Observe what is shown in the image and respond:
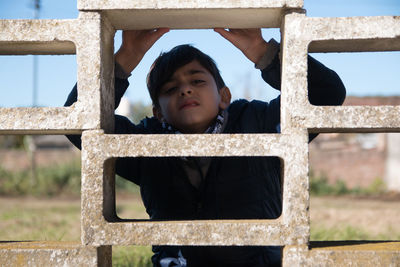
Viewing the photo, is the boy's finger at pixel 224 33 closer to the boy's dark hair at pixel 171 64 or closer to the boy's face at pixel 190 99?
the boy's face at pixel 190 99

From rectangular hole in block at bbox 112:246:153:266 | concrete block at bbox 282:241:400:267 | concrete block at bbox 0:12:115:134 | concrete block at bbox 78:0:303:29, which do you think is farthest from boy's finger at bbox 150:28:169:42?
rectangular hole in block at bbox 112:246:153:266

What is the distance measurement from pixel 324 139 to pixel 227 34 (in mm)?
19046

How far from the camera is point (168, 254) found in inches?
100

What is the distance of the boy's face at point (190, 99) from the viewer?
2455 mm

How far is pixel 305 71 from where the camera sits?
1699 millimetres

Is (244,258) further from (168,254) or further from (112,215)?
(112,215)

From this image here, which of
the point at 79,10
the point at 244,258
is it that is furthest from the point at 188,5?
the point at 244,258

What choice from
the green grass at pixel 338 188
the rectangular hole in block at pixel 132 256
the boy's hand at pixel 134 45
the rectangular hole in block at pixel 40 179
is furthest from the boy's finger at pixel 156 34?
the green grass at pixel 338 188

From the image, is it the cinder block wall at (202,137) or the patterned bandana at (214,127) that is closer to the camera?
the cinder block wall at (202,137)

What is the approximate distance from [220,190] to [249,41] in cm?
83

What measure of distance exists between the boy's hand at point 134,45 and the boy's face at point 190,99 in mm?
337

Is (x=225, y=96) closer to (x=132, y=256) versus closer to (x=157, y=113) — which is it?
(x=157, y=113)

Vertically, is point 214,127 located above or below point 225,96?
below

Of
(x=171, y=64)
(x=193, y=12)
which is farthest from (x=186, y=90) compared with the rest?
(x=193, y=12)
